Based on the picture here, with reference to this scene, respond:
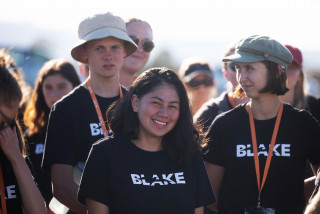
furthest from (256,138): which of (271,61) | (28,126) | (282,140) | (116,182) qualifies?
(28,126)

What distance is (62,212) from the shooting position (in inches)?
183

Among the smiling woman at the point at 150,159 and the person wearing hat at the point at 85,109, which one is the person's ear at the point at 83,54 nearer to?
the person wearing hat at the point at 85,109

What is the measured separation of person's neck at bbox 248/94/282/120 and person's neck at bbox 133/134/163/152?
946 mm

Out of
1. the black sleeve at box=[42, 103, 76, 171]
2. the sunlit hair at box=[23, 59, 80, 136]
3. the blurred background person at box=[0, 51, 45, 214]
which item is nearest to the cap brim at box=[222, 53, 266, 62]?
the black sleeve at box=[42, 103, 76, 171]

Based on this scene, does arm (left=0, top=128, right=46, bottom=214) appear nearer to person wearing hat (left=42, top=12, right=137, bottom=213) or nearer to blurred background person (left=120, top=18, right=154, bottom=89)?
person wearing hat (left=42, top=12, right=137, bottom=213)

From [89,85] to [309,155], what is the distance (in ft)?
5.92

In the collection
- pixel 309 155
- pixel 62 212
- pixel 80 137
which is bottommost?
pixel 62 212

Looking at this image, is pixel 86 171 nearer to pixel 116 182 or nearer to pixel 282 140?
pixel 116 182

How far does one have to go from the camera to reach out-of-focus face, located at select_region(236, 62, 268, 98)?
4484mm

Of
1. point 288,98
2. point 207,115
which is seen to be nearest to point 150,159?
point 207,115

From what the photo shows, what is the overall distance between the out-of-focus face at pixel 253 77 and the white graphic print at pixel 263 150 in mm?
400

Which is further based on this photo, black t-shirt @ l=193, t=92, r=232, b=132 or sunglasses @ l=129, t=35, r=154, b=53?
sunglasses @ l=129, t=35, r=154, b=53

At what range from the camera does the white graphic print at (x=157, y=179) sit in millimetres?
3801

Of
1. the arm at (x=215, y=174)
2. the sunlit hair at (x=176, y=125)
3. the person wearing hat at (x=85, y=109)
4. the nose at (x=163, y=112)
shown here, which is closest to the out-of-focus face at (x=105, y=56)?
the person wearing hat at (x=85, y=109)
